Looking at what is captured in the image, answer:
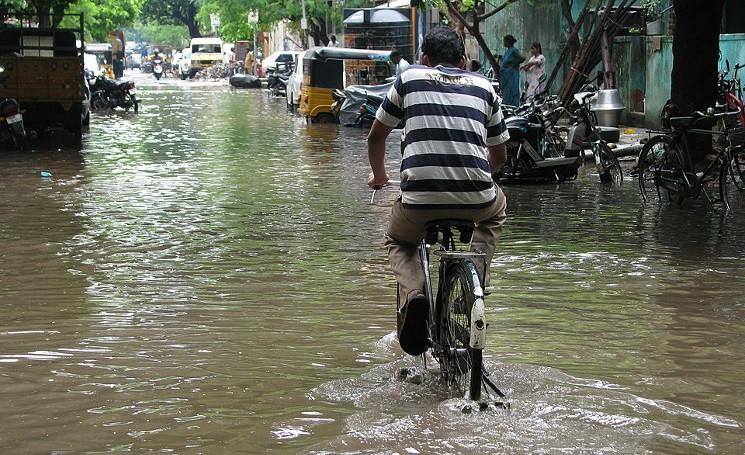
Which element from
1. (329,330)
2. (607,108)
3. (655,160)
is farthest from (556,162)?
(329,330)

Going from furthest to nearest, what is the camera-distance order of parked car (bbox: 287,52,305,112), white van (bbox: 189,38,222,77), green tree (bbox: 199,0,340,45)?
1. white van (bbox: 189,38,222,77)
2. green tree (bbox: 199,0,340,45)
3. parked car (bbox: 287,52,305,112)

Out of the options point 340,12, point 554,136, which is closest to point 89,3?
point 340,12

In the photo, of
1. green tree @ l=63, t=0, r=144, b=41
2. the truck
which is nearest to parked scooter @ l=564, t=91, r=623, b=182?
the truck

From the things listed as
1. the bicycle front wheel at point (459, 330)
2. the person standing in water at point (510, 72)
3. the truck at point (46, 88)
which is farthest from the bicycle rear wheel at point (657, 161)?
the truck at point (46, 88)

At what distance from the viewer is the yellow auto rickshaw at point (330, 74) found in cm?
2988

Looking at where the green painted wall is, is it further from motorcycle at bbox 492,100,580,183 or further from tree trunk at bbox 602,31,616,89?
motorcycle at bbox 492,100,580,183

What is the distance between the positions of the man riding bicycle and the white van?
7992 cm

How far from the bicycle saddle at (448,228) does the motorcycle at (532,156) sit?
9722 mm

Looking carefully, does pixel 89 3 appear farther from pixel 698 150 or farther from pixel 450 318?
pixel 450 318

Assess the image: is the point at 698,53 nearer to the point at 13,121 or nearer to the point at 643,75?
the point at 643,75

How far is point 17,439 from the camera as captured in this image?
509cm

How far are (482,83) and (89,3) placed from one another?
52578 millimetres

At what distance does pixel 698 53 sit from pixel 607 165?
178 centimetres

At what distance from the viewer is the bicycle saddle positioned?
218 inches
